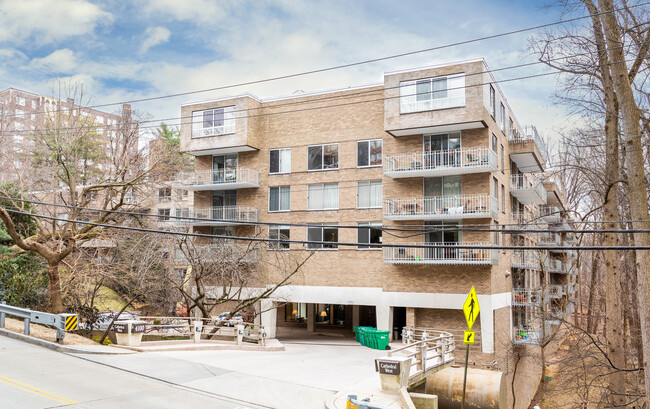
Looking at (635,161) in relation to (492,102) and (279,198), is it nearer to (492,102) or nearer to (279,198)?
(492,102)

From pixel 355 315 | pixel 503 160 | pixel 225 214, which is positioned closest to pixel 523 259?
pixel 503 160

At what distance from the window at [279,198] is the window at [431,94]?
9567 mm

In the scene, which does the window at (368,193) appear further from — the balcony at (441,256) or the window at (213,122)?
the window at (213,122)

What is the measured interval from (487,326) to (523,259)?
897 centimetres

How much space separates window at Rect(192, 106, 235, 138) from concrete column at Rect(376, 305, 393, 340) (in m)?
15.1

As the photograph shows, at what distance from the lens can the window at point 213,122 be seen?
36000 millimetres

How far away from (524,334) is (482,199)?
969cm

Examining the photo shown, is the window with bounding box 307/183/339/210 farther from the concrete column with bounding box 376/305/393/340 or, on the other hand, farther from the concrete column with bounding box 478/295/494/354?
the concrete column with bounding box 478/295/494/354

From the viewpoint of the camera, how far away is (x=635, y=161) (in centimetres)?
1372

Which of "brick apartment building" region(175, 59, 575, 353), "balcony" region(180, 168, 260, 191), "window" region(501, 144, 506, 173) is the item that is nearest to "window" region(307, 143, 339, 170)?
"brick apartment building" region(175, 59, 575, 353)

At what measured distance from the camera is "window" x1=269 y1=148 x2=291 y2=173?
35312 mm

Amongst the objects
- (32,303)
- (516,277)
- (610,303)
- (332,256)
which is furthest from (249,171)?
(610,303)

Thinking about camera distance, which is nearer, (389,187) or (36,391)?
(36,391)

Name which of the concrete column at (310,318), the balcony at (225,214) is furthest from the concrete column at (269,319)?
the balcony at (225,214)
